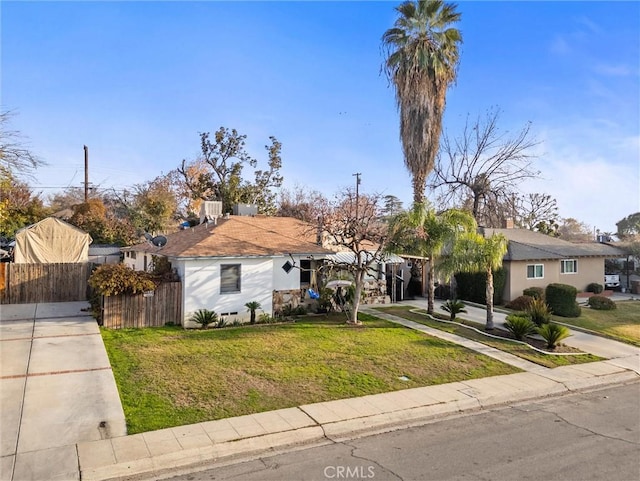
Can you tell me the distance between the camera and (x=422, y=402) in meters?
9.74

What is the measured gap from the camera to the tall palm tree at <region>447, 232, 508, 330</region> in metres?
16.5

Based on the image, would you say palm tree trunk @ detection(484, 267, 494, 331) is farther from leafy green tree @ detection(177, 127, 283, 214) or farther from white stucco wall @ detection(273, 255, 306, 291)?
leafy green tree @ detection(177, 127, 283, 214)

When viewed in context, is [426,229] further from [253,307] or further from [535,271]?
[535,271]

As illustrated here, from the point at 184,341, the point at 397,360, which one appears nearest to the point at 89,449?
the point at 184,341

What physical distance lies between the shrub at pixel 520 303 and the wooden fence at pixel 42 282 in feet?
69.5

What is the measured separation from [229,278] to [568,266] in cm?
2127

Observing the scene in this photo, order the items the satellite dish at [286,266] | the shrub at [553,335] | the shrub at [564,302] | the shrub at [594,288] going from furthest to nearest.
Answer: the shrub at [594,288], the shrub at [564,302], the satellite dish at [286,266], the shrub at [553,335]

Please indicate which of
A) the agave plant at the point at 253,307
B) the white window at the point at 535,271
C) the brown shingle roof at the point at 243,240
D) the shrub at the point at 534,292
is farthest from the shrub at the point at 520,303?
the agave plant at the point at 253,307

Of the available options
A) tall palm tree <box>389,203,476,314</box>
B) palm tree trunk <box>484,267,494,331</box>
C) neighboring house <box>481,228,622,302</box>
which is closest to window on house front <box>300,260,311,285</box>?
tall palm tree <box>389,203,476,314</box>

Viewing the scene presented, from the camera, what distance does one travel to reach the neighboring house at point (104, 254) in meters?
28.7

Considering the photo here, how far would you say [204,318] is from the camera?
16.6 metres

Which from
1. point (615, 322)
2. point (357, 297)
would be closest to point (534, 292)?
point (615, 322)

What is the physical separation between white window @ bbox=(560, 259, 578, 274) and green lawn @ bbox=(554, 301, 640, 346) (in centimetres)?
372

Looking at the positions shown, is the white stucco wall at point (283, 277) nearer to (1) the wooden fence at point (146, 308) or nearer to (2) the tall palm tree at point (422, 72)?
(1) the wooden fence at point (146, 308)
